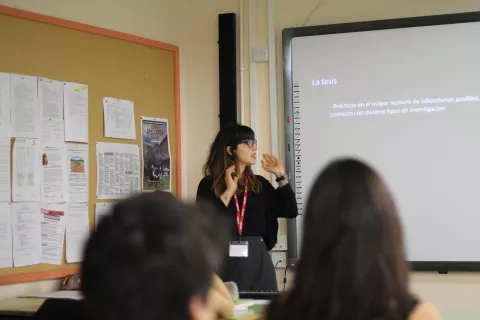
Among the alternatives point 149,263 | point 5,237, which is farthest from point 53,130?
point 149,263

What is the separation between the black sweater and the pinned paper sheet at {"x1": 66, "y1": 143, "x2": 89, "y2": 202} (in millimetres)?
747

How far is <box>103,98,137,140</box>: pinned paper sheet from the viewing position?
411cm

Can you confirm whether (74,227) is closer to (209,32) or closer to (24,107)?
(24,107)

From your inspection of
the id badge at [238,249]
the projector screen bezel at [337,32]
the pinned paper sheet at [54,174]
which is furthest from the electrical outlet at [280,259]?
the pinned paper sheet at [54,174]

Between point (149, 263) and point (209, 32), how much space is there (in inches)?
157

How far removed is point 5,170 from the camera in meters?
3.50

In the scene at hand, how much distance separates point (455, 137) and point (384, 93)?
53 cm

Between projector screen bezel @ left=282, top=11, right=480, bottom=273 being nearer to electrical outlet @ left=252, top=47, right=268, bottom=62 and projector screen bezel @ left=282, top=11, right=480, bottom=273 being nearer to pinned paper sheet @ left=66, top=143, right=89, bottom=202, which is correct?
electrical outlet @ left=252, top=47, right=268, bottom=62

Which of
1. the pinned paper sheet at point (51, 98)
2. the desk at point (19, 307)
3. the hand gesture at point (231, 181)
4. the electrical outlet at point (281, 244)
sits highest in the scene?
the pinned paper sheet at point (51, 98)

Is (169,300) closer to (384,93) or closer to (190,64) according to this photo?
(384,93)

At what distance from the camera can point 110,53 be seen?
4.19 m

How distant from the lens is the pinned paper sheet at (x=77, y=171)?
152 inches

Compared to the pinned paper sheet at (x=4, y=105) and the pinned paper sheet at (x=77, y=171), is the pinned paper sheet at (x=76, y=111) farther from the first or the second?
the pinned paper sheet at (x=4, y=105)

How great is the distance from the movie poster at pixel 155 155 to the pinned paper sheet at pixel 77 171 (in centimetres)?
47
